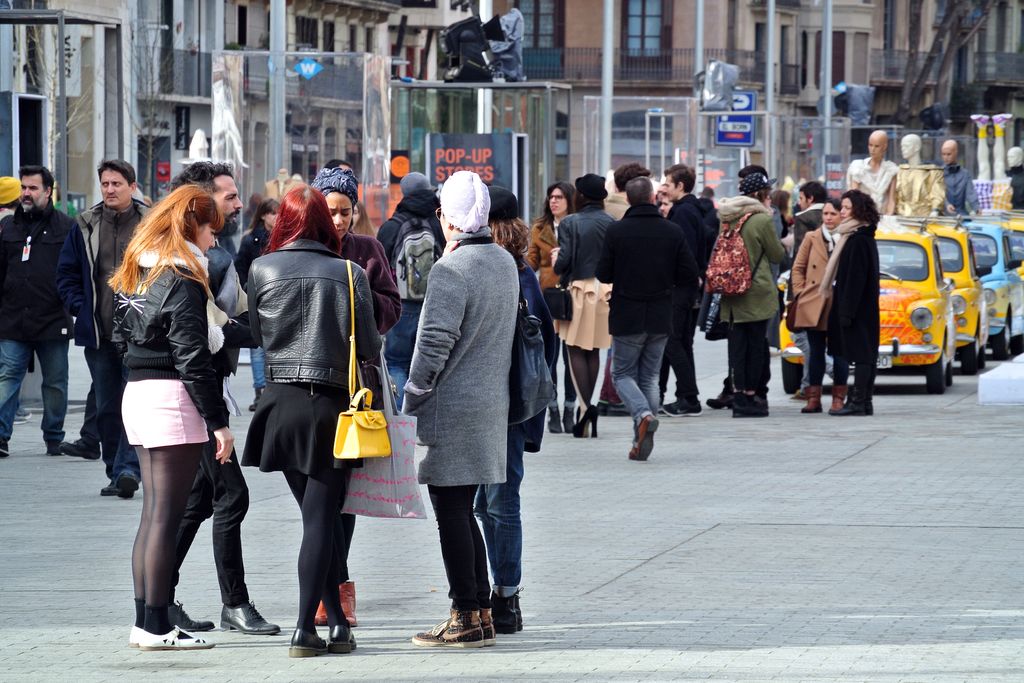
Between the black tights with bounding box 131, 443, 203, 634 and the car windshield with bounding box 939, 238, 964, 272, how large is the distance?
14.2m

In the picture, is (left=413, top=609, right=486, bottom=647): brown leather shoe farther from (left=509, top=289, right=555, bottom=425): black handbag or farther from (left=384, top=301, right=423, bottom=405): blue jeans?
(left=384, top=301, right=423, bottom=405): blue jeans

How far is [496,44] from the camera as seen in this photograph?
23.7 meters

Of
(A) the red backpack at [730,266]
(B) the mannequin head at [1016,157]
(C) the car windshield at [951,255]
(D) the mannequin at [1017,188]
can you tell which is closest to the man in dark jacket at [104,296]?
(A) the red backpack at [730,266]

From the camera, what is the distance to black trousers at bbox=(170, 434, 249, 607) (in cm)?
778

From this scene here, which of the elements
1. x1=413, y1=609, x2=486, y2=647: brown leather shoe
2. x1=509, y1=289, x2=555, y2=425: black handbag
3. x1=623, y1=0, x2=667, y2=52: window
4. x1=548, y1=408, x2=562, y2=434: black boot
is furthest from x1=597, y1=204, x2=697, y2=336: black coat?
x1=623, y1=0, x2=667, y2=52: window

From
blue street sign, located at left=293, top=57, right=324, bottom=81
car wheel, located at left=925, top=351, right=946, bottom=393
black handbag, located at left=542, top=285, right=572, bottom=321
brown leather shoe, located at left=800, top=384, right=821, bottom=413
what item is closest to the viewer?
black handbag, located at left=542, top=285, right=572, bottom=321

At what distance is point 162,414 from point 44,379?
22.0ft

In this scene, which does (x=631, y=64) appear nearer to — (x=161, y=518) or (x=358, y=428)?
(x=161, y=518)

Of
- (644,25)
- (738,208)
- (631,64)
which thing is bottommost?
(738,208)

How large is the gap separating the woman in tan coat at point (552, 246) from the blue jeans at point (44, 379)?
3.54 meters

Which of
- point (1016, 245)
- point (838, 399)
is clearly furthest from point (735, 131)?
point (838, 399)

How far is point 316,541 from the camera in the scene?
287 inches

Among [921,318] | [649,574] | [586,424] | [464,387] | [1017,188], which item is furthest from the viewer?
[1017,188]

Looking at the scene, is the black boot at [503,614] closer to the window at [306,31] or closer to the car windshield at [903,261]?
the car windshield at [903,261]
